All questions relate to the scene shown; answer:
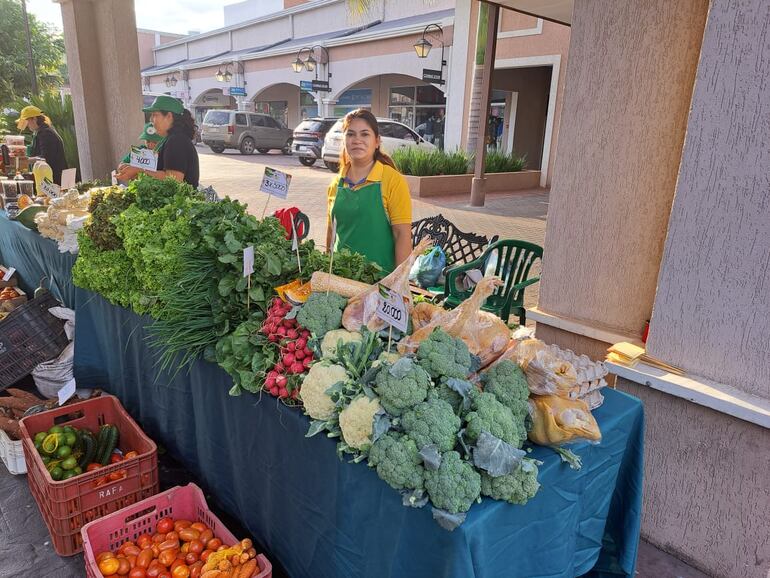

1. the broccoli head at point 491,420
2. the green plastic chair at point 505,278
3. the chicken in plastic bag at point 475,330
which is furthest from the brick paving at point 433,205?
the broccoli head at point 491,420

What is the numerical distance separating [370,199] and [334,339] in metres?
1.46

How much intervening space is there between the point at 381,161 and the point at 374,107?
21591 mm

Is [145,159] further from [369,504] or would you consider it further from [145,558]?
[369,504]

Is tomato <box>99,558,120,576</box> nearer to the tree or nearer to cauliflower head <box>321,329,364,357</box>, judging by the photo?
cauliflower head <box>321,329,364,357</box>

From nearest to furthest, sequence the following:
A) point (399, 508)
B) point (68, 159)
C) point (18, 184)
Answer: point (399, 508) → point (18, 184) → point (68, 159)

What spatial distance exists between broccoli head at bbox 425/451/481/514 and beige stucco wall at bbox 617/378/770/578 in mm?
1429

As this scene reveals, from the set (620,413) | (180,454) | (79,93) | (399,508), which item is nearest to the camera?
(399,508)

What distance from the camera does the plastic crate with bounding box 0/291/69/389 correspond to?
11.5 ft

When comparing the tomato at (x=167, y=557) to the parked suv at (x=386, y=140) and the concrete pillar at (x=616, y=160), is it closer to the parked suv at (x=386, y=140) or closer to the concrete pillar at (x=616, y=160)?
the concrete pillar at (x=616, y=160)

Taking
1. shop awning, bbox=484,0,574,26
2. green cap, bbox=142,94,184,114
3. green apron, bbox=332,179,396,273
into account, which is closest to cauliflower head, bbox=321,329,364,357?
green apron, bbox=332,179,396,273

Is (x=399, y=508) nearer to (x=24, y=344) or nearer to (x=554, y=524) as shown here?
(x=554, y=524)

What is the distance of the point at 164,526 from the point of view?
221 centimetres

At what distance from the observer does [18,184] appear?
530 cm

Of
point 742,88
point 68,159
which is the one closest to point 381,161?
point 742,88
